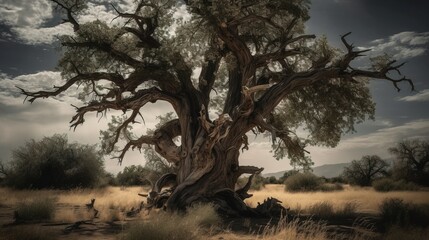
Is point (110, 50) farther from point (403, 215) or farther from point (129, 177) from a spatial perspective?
point (129, 177)

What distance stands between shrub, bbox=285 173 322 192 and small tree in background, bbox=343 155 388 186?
9897 millimetres

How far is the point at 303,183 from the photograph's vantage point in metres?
31.1

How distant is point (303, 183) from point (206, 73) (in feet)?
62.2

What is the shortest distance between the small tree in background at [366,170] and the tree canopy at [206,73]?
1023 inches

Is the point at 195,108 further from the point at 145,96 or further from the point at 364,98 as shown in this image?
the point at 364,98

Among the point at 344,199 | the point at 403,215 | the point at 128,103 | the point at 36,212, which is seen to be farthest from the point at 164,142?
the point at 344,199

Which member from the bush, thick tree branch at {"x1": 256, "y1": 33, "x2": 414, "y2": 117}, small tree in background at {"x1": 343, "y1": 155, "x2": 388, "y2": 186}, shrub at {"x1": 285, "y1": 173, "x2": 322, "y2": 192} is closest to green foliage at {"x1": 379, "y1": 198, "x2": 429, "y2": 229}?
thick tree branch at {"x1": 256, "y1": 33, "x2": 414, "y2": 117}

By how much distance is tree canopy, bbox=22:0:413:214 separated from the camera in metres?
12.9

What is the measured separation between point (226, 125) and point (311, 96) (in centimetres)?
611

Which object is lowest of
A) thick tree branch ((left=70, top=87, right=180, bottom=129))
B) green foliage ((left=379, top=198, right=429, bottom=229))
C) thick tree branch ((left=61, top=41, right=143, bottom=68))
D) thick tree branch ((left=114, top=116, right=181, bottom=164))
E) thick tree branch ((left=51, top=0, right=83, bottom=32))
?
green foliage ((left=379, top=198, right=429, bottom=229))

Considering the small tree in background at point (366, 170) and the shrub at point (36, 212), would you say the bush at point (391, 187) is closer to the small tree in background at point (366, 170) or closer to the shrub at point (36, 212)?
the small tree in background at point (366, 170)

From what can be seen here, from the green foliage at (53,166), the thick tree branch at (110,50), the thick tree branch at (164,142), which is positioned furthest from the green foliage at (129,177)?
the thick tree branch at (110,50)

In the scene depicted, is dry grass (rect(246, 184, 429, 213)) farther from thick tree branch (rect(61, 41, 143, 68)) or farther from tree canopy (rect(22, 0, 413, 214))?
thick tree branch (rect(61, 41, 143, 68))

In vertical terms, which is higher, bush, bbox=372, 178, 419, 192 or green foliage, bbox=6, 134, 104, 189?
green foliage, bbox=6, 134, 104, 189
